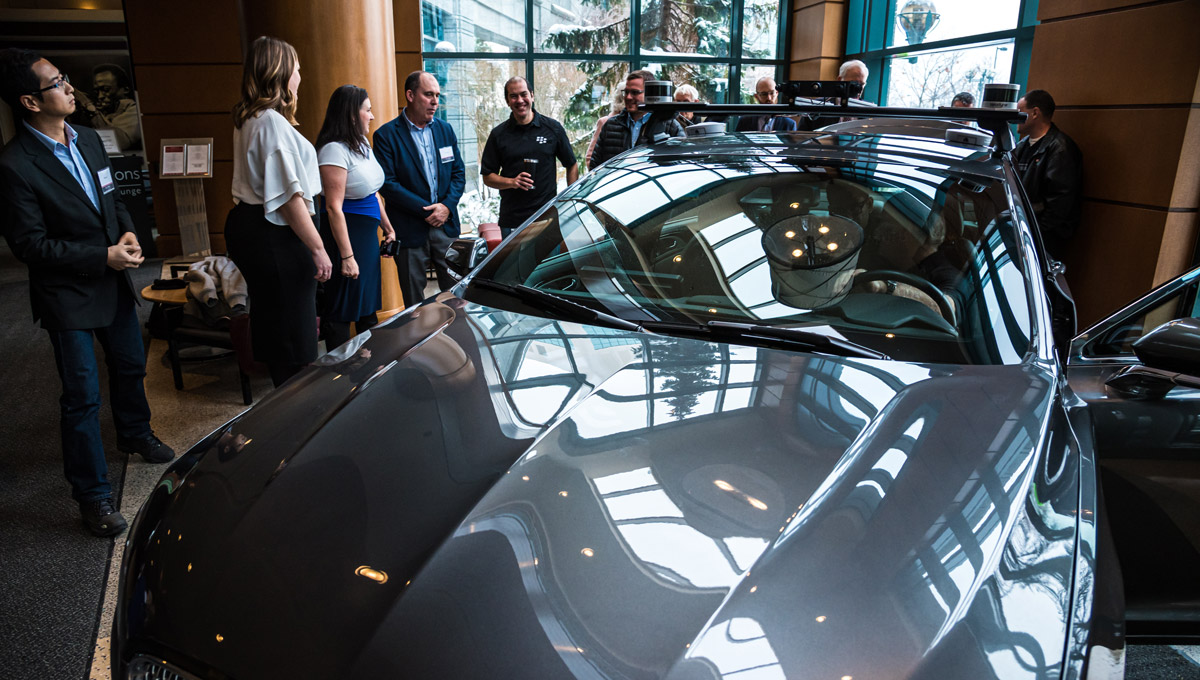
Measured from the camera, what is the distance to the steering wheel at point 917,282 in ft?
5.67

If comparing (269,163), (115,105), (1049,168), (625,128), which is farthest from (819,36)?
(115,105)

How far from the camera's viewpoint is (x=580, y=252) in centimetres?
209

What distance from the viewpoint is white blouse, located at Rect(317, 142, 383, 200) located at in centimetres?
350

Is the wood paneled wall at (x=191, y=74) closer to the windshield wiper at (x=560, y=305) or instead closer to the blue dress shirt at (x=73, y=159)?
the blue dress shirt at (x=73, y=159)

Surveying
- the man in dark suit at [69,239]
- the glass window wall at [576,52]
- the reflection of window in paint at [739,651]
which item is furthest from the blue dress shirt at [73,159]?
the glass window wall at [576,52]

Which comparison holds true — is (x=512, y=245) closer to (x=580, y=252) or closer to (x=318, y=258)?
(x=580, y=252)

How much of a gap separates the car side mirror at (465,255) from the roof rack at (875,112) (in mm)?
716

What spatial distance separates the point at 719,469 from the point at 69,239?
2.69m

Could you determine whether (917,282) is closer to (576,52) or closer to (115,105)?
(576,52)

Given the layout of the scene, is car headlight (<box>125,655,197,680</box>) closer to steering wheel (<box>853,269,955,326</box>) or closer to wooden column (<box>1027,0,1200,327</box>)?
steering wheel (<box>853,269,955,326</box>)

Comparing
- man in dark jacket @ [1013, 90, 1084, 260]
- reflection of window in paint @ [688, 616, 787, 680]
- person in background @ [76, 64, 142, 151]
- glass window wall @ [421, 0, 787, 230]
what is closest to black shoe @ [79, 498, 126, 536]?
reflection of window in paint @ [688, 616, 787, 680]

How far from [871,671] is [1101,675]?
415mm

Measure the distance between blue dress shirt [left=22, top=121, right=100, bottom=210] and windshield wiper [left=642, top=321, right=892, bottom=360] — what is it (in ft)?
7.66

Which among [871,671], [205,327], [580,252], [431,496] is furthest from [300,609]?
[205,327]
